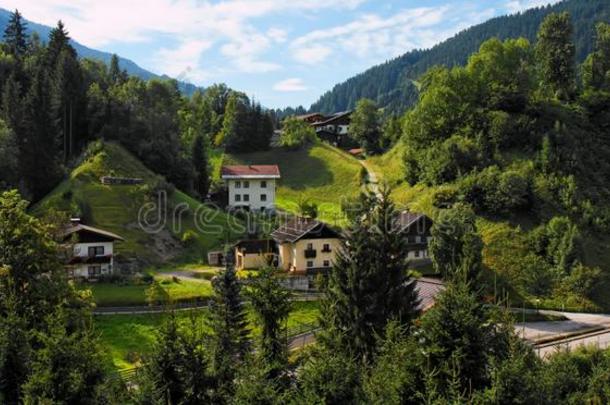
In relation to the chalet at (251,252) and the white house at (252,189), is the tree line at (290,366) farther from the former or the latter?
the white house at (252,189)

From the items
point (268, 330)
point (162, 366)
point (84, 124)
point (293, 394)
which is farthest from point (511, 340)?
point (84, 124)

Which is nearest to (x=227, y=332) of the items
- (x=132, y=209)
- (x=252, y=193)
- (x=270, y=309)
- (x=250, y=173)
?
(x=270, y=309)

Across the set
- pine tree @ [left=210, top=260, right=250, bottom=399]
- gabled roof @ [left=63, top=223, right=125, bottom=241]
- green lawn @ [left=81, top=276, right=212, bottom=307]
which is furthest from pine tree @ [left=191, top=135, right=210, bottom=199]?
pine tree @ [left=210, top=260, right=250, bottom=399]

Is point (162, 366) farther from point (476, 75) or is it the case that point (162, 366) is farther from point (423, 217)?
point (476, 75)

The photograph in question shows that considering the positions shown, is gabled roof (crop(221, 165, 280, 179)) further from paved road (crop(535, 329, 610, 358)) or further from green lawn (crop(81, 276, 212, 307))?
paved road (crop(535, 329, 610, 358))

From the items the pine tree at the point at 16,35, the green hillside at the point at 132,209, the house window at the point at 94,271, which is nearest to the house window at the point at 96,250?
the house window at the point at 94,271

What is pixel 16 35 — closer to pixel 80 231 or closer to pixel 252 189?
pixel 252 189
